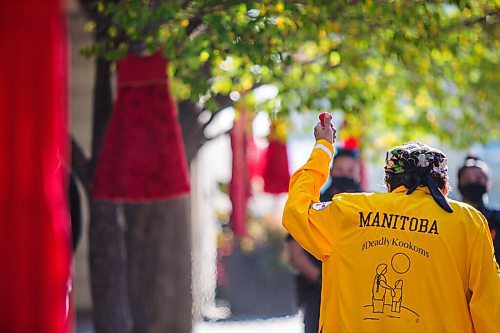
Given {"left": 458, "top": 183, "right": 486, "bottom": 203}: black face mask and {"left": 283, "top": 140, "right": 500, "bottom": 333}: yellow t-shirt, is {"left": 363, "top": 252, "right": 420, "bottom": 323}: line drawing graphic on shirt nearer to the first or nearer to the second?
{"left": 283, "top": 140, "right": 500, "bottom": 333}: yellow t-shirt

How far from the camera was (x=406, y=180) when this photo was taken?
513 cm

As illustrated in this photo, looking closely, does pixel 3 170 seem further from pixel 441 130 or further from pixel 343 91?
pixel 441 130

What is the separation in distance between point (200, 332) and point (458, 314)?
9618 mm

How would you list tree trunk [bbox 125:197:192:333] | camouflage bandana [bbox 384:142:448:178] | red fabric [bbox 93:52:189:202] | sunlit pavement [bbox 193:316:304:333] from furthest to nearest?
sunlit pavement [bbox 193:316:304:333], tree trunk [bbox 125:197:192:333], red fabric [bbox 93:52:189:202], camouflage bandana [bbox 384:142:448:178]

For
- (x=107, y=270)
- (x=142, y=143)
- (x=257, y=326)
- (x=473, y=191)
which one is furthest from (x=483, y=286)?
(x=257, y=326)

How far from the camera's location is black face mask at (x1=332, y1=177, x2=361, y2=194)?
24.4 feet

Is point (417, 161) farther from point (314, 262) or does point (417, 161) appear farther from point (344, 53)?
point (344, 53)

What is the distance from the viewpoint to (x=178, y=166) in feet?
24.3

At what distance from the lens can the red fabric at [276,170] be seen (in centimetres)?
1210

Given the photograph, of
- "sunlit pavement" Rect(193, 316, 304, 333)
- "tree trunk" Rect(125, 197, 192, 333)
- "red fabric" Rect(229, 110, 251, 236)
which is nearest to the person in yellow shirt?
"tree trunk" Rect(125, 197, 192, 333)

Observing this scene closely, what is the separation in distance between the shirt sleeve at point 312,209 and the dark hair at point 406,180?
31cm

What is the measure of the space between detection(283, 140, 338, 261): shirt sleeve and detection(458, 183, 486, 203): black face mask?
201 centimetres

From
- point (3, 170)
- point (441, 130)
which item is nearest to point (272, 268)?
point (441, 130)

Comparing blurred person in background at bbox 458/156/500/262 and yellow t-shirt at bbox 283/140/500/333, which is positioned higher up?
blurred person in background at bbox 458/156/500/262
